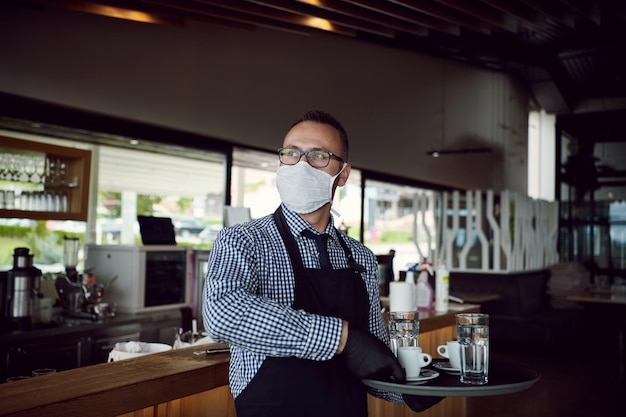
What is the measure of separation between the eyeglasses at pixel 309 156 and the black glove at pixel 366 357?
1.55ft

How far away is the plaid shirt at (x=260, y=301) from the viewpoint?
1304 mm

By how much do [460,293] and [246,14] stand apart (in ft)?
16.3

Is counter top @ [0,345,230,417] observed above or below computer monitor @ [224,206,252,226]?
below

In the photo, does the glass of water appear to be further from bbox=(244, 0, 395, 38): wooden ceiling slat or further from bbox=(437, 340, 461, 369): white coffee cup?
bbox=(244, 0, 395, 38): wooden ceiling slat

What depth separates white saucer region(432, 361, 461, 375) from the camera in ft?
5.51

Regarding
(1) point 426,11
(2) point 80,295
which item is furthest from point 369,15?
(2) point 80,295

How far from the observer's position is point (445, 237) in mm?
9383

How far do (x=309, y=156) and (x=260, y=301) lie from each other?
455mm

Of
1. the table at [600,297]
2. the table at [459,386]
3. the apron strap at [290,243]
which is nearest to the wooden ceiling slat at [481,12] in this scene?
the apron strap at [290,243]

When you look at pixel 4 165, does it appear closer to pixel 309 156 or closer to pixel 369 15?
pixel 369 15

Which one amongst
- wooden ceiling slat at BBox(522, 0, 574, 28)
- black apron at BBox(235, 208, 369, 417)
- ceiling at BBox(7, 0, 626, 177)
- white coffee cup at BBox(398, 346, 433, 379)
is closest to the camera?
black apron at BBox(235, 208, 369, 417)

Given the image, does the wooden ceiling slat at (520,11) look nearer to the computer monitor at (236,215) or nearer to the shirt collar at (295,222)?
the computer monitor at (236,215)

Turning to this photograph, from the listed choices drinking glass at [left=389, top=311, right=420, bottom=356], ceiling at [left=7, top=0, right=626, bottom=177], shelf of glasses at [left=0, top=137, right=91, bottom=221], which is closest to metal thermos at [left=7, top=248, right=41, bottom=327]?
shelf of glasses at [left=0, top=137, right=91, bottom=221]

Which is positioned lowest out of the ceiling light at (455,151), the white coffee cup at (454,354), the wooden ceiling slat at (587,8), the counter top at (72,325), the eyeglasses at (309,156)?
the counter top at (72,325)
